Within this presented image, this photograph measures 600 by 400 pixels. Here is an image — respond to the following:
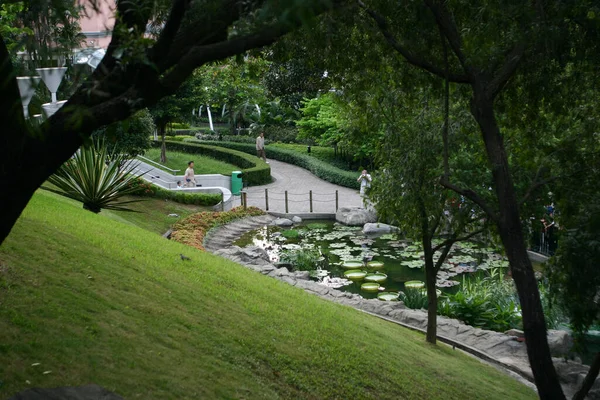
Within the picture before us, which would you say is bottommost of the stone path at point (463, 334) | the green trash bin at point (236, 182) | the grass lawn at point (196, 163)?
the stone path at point (463, 334)

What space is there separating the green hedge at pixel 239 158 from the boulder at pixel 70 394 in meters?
25.6

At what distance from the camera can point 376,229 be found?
24.9 meters

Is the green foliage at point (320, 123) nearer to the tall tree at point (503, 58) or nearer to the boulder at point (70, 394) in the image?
the tall tree at point (503, 58)

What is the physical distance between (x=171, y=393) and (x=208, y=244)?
14744 millimetres

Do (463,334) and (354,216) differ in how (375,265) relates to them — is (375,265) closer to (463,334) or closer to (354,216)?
(354,216)

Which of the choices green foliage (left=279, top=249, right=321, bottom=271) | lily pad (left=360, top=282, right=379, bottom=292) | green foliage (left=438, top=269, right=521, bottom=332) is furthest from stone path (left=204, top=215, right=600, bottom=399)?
lily pad (left=360, top=282, right=379, bottom=292)

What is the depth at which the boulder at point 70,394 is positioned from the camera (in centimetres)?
536

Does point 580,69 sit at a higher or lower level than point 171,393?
higher

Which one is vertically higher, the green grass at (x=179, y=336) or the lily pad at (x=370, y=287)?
the green grass at (x=179, y=336)

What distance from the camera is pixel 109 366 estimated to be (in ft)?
21.0

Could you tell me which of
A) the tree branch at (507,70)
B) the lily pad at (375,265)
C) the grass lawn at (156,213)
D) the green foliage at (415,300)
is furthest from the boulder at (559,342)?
the grass lawn at (156,213)

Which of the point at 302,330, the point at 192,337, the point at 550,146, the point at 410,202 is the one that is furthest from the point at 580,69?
the point at 192,337

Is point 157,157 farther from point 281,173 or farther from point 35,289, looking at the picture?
point 35,289

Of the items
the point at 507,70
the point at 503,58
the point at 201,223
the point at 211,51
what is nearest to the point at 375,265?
the point at 201,223
